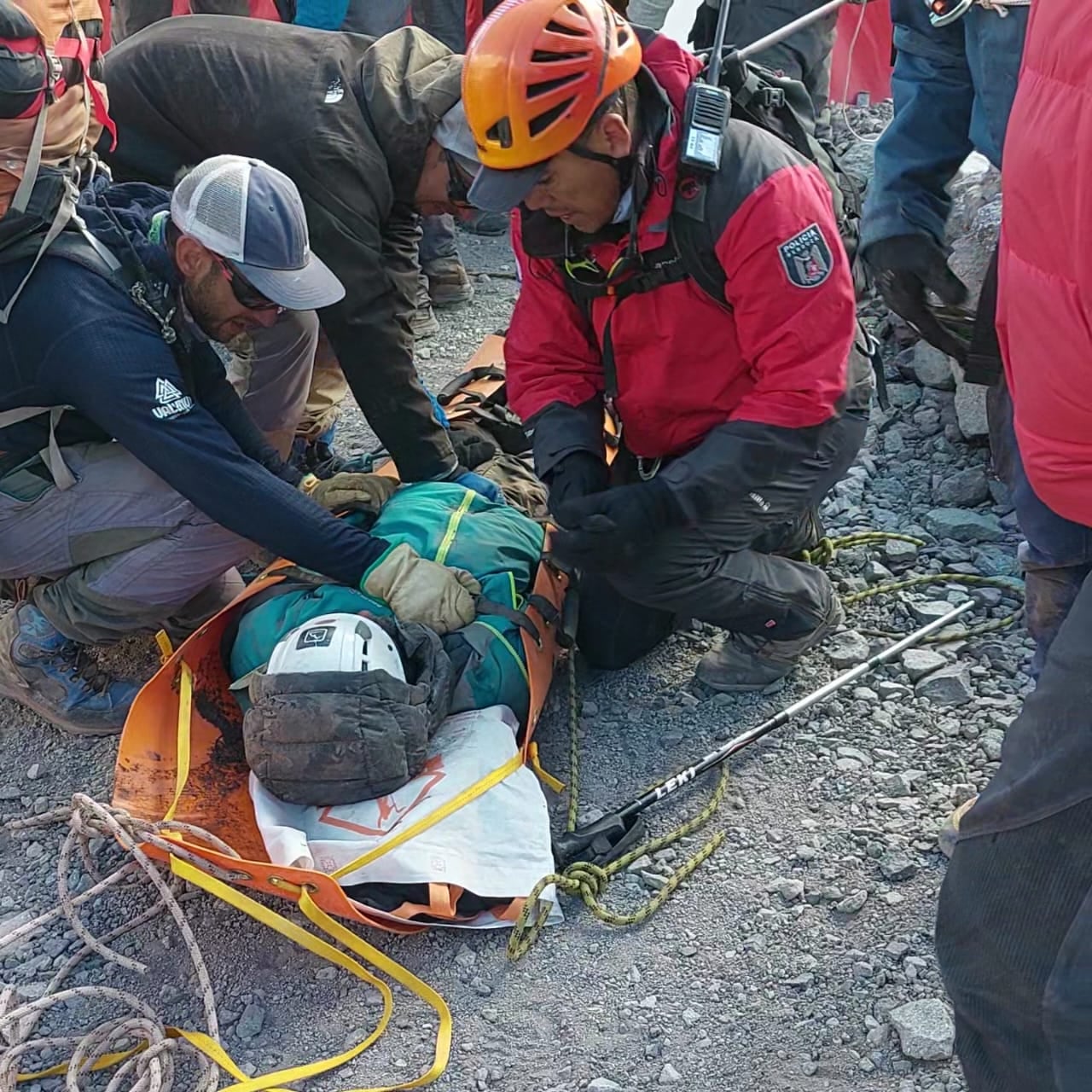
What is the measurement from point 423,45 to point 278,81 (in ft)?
1.55

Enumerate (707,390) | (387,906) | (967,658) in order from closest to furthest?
(387,906) → (707,390) → (967,658)

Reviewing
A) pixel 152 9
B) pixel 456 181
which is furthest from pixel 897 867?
pixel 152 9

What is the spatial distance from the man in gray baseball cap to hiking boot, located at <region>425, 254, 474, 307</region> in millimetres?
2419

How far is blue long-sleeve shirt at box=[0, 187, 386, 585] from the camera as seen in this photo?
3.29 m

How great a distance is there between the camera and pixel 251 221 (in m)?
3.34

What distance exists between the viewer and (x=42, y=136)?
3283mm

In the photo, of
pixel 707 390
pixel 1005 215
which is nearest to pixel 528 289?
pixel 707 390

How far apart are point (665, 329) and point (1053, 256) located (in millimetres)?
1715

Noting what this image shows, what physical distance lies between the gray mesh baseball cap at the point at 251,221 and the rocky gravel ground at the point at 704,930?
1488mm

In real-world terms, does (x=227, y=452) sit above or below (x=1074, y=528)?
below

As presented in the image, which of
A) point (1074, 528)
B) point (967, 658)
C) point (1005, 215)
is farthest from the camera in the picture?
point (967, 658)

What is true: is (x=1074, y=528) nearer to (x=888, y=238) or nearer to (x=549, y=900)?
(x=888, y=238)

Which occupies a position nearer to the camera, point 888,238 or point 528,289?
point 888,238

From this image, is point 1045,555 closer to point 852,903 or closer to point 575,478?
point 852,903
